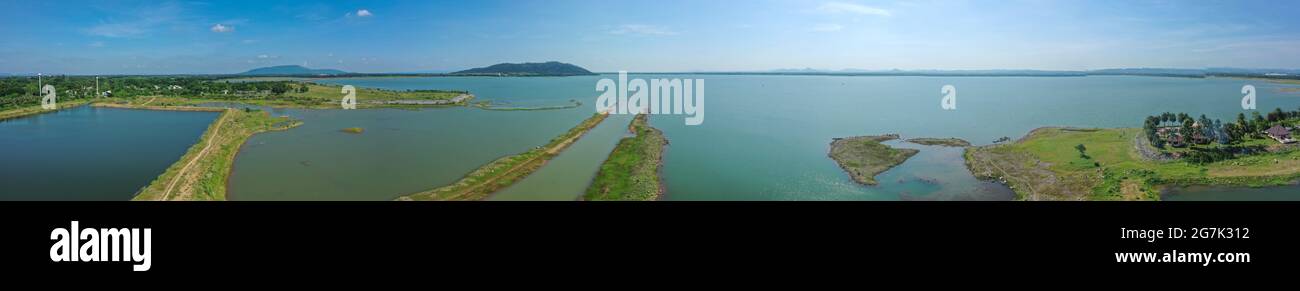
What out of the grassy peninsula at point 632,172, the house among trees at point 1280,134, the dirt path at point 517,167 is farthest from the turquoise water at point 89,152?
the house among trees at point 1280,134

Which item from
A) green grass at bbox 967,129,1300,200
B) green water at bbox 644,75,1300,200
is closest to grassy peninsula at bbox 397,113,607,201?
green water at bbox 644,75,1300,200

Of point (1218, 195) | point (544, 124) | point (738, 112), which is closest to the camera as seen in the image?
point (1218, 195)

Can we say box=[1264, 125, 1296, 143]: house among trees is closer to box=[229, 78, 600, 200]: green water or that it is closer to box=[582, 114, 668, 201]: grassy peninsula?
box=[582, 114, 668, 201]: grassy peninsula

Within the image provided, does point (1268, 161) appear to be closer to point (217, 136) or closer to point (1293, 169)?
point (1293, 169)
